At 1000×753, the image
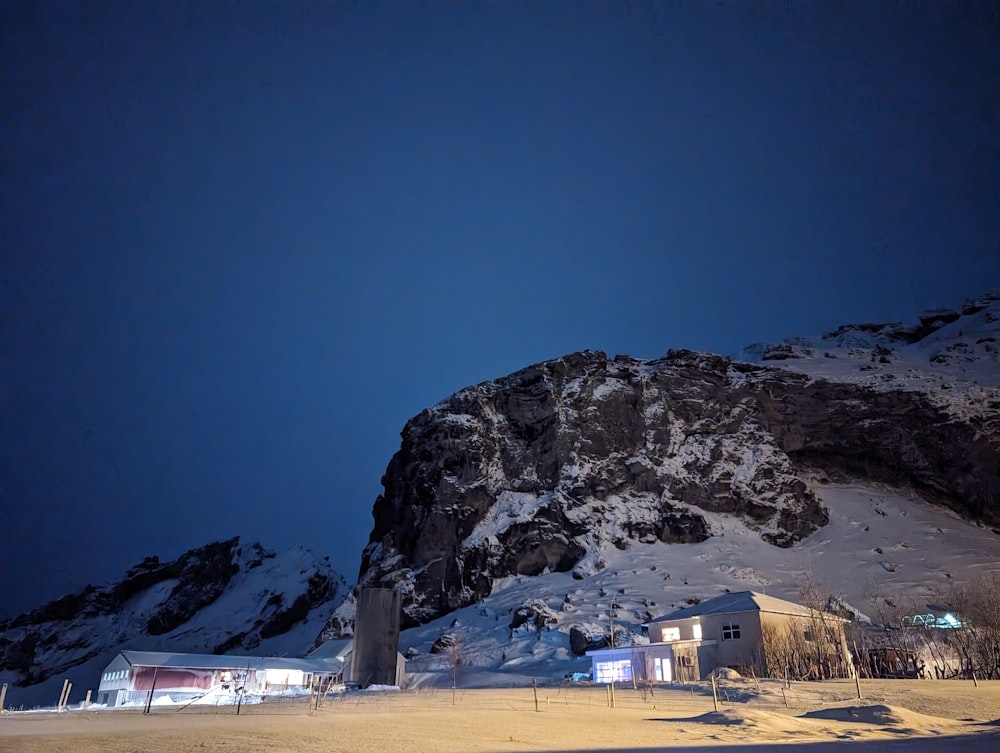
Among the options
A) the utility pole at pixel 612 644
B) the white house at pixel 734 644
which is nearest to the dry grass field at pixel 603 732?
the utility pole at pixel 612 644

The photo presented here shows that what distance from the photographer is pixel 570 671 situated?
49.5m

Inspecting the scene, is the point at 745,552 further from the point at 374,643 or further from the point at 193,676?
the point at 193,676

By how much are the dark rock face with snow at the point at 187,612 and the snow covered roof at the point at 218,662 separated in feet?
269

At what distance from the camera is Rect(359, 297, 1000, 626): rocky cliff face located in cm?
8938

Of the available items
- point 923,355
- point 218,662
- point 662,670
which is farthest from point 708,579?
point 923,355

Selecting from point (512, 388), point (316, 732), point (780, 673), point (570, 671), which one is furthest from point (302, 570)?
point (316, 732)

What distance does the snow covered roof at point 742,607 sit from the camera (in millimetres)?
42125

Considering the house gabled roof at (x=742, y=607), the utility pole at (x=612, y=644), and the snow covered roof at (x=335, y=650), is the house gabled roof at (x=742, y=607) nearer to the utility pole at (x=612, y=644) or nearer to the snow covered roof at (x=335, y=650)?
the utility pole at (x=612, y=644)

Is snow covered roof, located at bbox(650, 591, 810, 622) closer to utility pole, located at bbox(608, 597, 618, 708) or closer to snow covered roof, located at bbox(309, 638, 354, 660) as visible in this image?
utility pole, located at bbox(608, 597, 618, 708)

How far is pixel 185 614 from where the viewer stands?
492 feet

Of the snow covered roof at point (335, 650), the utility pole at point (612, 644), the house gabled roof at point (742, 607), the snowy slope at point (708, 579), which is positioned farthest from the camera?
the snowy slope at point (708, 579)

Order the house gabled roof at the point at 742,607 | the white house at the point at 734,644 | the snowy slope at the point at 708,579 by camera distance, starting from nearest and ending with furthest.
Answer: the white house at the point at 734,644
the house gabled roof at the point at 742,607
the snowy slope at the point at 708,579

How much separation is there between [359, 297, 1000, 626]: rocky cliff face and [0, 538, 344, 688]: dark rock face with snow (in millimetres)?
50800

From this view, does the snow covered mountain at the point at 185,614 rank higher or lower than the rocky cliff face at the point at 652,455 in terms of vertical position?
lower
